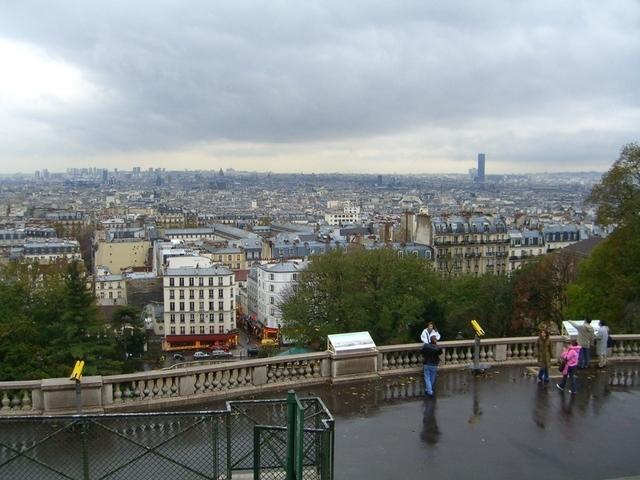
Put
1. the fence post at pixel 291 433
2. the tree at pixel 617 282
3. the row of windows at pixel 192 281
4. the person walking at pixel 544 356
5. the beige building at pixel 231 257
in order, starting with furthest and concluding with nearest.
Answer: the beige building at pixel 231 257
the row of windows at pixel 192 281
the tree at pixel 617 282
the person walking at pixel 544 356
the fence post at pixel 291 433

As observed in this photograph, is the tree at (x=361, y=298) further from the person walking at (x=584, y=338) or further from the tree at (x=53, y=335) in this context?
the person walking at (x=584, y=338)

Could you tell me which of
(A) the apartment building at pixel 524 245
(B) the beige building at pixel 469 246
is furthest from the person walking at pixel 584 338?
(A) the apartment building at pixel 524 245

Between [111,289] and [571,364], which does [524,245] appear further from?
[571,364]

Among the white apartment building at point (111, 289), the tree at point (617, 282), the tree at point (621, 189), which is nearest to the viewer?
the tree at point (617, 282)

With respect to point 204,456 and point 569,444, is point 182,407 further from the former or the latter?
point 569,444

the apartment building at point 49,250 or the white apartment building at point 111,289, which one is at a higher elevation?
the apartment building at point 49,250

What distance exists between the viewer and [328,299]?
36719 millimetres

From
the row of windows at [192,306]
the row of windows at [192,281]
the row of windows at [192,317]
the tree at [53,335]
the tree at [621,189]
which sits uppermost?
the tree at [621,189]

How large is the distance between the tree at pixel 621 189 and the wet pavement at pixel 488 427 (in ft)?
56.0

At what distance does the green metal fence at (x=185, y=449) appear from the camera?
8.13 metres

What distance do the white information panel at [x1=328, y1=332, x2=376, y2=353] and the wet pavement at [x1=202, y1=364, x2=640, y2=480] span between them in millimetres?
774

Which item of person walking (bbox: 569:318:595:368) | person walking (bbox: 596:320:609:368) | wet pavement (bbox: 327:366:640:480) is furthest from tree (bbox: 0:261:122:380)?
person walking (bbox: 596:320:609:368)

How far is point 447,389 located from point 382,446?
3.56m

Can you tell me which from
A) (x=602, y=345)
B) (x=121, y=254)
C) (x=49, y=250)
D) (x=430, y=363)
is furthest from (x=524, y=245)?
(x=430, y=363)
